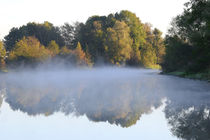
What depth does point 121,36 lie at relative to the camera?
8462 centimetres

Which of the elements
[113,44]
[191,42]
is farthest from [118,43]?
[191,42]

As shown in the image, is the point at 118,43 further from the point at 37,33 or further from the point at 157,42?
the point at 37,33

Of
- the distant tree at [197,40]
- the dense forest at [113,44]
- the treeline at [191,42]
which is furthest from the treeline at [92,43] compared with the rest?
the distant tree at [197,40]

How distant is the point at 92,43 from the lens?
93625 mm

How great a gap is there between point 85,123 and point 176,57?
43.6m

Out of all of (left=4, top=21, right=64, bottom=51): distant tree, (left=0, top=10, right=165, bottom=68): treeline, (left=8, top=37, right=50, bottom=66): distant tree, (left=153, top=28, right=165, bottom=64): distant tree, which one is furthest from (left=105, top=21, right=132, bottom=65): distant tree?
(left=153, top=28, right=165, bottom=64): distant tree

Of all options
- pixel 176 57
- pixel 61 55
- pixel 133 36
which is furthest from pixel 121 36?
pixel 176 57

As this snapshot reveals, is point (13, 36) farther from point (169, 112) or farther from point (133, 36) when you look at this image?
point (169, 112)

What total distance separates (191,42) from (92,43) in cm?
5122

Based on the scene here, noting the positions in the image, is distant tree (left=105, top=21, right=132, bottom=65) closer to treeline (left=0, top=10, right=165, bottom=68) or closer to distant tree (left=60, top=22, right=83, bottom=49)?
treeline (left=0, top=10, right=165, bottom=68)

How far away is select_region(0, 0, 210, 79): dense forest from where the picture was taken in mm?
48263

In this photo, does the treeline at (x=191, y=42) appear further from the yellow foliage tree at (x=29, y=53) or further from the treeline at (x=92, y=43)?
the yellow foliage tree at (x=29, y=53)

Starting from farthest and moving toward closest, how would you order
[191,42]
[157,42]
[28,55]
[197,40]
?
[157,42]
[28,55]
[191,42]
[197,40]

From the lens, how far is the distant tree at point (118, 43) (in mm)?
84500
